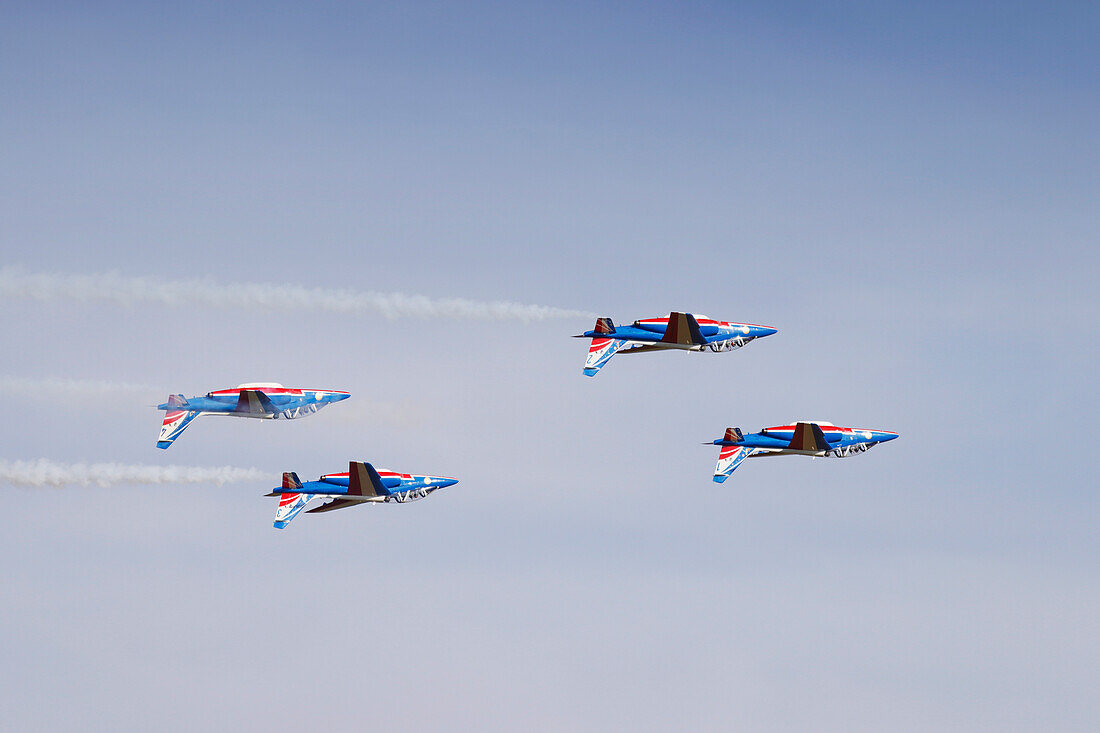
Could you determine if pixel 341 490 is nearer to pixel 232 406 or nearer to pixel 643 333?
pixel 232 406

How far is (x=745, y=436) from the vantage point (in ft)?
449

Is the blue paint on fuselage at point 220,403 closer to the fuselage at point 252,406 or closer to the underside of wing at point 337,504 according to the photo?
the fuselage at point 252,406

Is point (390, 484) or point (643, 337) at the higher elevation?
point (643, 337)

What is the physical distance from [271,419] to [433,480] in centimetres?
1813

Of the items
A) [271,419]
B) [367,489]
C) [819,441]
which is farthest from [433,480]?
[819,441]

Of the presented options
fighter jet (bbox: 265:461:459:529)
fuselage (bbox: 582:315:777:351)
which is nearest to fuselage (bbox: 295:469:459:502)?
fighter jet (bbox: 265:461:459:529)

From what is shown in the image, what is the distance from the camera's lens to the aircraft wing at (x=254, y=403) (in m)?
133

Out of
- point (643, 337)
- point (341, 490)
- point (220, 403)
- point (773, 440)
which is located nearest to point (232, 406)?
point (220, 403)

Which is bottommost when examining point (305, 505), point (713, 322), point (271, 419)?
point (305, 505)

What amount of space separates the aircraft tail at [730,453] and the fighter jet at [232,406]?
147 ft

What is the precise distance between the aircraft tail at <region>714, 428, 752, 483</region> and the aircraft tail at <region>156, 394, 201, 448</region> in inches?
2163

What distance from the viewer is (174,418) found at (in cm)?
13400

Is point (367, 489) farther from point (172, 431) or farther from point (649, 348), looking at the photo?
point (649, 348)

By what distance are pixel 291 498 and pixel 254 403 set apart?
1051 centimetres
